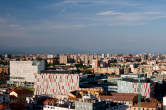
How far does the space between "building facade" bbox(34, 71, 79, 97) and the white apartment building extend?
18106 mm

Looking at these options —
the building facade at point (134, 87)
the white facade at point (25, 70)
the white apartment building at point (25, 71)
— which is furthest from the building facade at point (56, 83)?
the white facade at point (25, 70)

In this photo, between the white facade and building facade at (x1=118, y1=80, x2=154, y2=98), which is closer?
building facade at (x1=118, y1=80, x2=154, y2=98)

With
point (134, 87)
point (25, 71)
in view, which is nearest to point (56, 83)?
point (134, 87)

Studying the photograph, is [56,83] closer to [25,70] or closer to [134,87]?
[134,87]

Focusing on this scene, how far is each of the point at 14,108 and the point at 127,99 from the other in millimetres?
13634

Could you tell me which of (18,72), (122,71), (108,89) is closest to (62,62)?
(122,71)

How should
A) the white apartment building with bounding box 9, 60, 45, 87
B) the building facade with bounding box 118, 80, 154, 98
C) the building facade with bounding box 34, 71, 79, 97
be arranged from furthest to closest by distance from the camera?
the white apartment building with bounding box 9, 60, 45, 87 < the building facade with bounding box 34, 71, 79, 97 < the building facade with bounding box 118, 80, 154, 98

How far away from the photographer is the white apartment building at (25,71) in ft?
226

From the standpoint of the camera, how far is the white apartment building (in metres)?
69.0

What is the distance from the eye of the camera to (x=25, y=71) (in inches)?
2788

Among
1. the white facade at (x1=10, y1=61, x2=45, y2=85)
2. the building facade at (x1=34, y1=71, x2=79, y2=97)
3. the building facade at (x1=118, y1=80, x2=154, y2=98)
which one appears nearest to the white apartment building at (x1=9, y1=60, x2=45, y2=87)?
the white facade at (x1=10, y1=61, x2=45, y2=85)

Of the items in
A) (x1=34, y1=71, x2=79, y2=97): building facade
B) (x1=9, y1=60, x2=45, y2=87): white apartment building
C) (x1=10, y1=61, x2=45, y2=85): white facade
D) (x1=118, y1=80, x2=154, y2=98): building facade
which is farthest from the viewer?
(x1=10, y1=61, x2=45, y2=85): white facade

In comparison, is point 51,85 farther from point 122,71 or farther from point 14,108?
point 122,71

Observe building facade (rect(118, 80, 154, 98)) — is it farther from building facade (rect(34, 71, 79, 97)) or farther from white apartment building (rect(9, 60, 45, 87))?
white apartment building (rect(9, 60, 45, 87))
